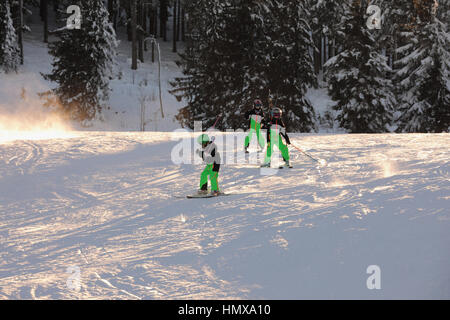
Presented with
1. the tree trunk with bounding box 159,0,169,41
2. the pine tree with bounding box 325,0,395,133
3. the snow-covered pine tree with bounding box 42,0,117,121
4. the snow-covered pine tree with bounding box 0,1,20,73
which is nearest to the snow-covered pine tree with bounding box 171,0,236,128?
the pine tree with bounding box 325,0,395,133

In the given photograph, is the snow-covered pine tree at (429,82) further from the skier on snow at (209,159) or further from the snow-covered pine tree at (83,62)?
the skier on snow at (209,159)

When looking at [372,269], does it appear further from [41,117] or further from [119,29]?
[119,29]

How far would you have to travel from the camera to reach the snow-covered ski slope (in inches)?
246

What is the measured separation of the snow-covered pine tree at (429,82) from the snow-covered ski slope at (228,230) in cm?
1334

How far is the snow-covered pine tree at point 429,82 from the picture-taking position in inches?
1041

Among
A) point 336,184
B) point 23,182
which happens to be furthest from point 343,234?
point 23,182

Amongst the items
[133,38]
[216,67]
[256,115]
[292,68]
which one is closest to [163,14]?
[133,38]

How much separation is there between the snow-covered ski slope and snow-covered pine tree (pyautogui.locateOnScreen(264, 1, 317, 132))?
13758 mm

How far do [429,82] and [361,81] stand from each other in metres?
3.48

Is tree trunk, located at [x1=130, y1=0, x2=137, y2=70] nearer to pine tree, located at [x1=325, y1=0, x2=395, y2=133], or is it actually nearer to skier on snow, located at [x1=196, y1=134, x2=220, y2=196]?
pine tree, located at [x1=325, y1=0, x2=395, y2=133]

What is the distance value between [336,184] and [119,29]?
193 ft

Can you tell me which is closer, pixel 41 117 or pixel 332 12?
pixel 41 117

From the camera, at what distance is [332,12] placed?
1906 inches
